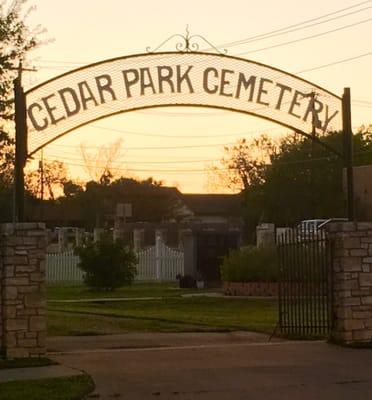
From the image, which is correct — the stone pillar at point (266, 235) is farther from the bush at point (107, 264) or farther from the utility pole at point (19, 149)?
the utility pole at point (19, 149)

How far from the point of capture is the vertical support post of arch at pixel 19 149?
13734 millimetres

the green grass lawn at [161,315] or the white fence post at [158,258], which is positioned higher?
the white fence post at [158,258]

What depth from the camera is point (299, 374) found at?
11.8m

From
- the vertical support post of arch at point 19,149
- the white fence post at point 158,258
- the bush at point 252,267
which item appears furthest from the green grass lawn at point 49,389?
the white fence post at point 158,258

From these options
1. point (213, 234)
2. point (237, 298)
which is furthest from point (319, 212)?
point (237, 298)

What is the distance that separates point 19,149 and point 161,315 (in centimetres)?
985

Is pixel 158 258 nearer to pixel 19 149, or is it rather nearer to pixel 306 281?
pixel 306 281

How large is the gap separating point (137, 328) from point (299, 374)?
25.0 ft

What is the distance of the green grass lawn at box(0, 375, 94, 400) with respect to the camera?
10023 mm

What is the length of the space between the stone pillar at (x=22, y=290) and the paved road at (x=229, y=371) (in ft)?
2.01

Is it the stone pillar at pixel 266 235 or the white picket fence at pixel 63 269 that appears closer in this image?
the stone pillar at pixel 266 235

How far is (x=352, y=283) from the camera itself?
583 inches

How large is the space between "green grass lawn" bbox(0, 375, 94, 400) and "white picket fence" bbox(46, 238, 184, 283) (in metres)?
27.5

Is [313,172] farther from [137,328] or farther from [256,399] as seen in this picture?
[256,399]
